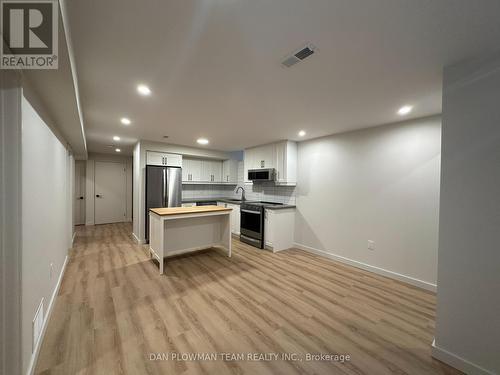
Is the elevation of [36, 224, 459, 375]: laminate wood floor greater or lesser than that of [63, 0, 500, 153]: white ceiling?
lesser

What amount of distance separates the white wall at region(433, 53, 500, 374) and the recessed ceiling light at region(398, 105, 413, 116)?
34.0 inches

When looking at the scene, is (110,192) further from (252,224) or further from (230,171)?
(252,224)

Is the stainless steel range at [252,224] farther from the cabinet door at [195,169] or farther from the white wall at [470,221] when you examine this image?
the white wall at [470,221]

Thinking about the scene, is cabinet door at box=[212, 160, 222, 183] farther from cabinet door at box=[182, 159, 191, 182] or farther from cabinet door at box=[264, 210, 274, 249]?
cabinet door at box=[264, 210, 274, 249]

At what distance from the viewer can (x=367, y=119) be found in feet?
9.52

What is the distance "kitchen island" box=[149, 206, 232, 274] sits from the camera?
3178mm

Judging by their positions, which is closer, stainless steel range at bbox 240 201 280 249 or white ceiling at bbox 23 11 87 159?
white ceiling at bbox 23 11 87 159

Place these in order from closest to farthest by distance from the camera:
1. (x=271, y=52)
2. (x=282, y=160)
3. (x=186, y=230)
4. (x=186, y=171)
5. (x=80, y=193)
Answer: (x=271, y=52) < (x=186, y=230) < (x=282, y=160) < (x=186, y=171) < (x=80, y=193)

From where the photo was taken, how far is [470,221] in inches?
58.7

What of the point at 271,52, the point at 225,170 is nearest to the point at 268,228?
the point at 225,170

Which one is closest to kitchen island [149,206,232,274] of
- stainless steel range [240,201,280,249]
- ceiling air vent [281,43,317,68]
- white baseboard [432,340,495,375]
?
stainless steel range [240,201,280,249]

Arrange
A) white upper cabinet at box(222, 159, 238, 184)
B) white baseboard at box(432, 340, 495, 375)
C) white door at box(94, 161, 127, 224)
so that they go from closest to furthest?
white baseboard at box(432, 340, 495, 375) < white upper cabinet at box(222, 159, 238, 184) < white door at box(94, 161, 127, 224)

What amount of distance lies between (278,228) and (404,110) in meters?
2.83

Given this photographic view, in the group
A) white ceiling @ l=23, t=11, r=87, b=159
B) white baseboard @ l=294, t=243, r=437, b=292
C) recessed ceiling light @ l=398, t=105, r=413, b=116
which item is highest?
recessed ceiling light @ l=398, t=105, r=413, b=116
